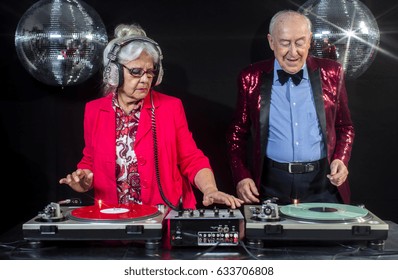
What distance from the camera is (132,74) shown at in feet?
8.76

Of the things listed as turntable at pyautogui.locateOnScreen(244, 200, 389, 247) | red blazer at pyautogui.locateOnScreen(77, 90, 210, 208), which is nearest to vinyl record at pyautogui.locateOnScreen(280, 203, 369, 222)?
turntable at pyautogui.locateOnScreen(244, 200, 389, 247)

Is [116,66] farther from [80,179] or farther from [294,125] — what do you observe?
[294,125]

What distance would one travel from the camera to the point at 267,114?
323 cm

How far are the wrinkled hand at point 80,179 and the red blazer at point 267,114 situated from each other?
3.02 ft

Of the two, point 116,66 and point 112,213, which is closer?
point 112,213

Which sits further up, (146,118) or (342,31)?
(342,31)

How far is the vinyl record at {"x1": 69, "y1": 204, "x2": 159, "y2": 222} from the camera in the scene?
199 cm

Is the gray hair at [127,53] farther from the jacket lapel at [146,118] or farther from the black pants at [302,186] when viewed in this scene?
the black pants at [302,186]

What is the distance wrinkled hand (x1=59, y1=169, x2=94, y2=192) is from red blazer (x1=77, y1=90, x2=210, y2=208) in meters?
0.17

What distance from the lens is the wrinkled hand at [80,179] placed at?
240cm

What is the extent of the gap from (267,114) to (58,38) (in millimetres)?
1345

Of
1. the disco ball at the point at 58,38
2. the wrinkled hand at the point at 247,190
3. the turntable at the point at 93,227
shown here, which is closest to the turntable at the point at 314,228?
the turntable at the point at 93,227

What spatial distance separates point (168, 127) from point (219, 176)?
55.4 inches

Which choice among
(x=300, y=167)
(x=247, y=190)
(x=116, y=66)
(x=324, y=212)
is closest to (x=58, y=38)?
(x=116, y=66)
